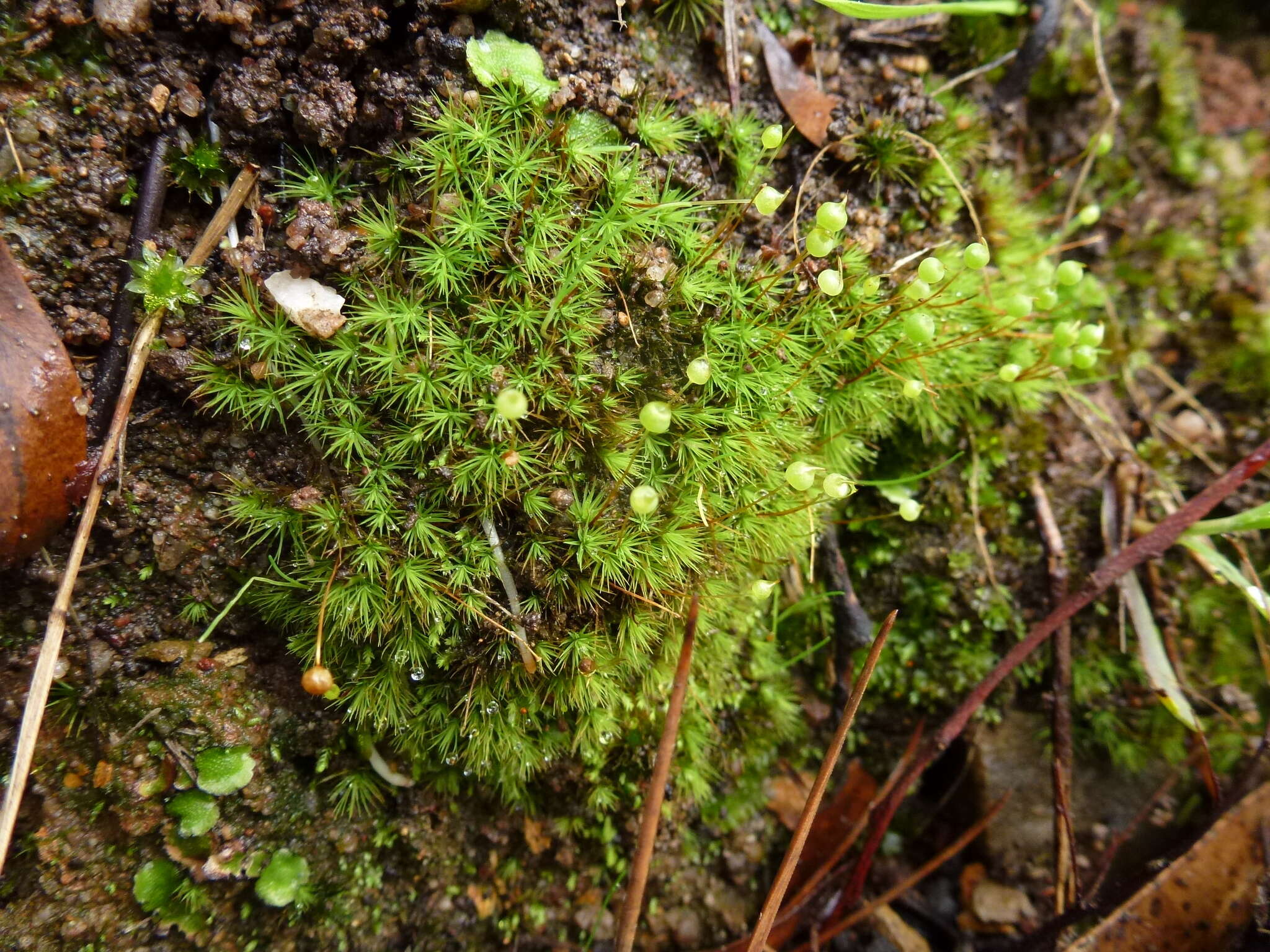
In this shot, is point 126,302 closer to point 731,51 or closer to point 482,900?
point 731,51

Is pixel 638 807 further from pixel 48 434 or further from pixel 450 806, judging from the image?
pixel 48 434

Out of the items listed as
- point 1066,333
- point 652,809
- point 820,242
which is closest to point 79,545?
point 652,809

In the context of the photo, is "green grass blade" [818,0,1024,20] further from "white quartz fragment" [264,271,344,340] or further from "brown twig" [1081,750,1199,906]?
"brown twig" [1081,750,1199,906]

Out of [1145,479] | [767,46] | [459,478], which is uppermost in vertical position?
[767,46]

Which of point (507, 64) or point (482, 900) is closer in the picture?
point (507, 64)

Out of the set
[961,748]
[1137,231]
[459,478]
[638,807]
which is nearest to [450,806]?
[638,807]

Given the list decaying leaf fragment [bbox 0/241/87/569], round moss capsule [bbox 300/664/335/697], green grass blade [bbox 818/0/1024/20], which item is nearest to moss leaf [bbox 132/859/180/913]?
round moss capsule [bbox 300/664/335/697]

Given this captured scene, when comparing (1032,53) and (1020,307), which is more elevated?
(1032,53)
